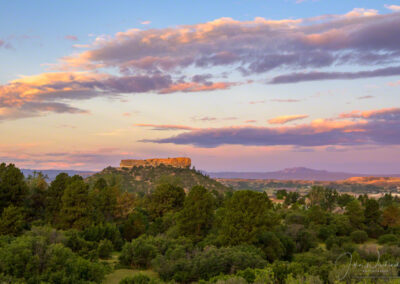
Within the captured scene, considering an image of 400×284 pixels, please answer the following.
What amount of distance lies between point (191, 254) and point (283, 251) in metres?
10.0

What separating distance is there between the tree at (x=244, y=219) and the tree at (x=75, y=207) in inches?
554

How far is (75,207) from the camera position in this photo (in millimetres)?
36344

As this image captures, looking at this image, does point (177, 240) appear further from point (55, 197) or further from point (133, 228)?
point (55, 197)

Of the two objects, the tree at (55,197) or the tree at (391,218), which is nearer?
the tree at (55,197)

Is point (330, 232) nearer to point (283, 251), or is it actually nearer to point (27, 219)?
point (283, 251)

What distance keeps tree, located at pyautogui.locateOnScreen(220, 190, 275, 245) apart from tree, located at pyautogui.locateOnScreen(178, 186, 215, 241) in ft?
14.1

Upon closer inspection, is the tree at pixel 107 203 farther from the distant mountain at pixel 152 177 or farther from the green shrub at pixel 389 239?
the distant mountain at pixel 152 177

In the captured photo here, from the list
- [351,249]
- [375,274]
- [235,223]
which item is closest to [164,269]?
[235,223]

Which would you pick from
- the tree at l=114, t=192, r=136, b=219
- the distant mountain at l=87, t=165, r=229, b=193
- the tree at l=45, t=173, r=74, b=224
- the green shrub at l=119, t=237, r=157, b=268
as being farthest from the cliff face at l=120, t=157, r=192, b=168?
the green shrub at l=119, t=237, r=157, b=268

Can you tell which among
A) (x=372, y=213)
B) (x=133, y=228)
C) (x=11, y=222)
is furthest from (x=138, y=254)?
(x=372, y=213)

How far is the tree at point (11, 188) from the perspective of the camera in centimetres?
3766

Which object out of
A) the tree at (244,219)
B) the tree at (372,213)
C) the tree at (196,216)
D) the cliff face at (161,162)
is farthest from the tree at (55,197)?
the cliff face at (161,162)

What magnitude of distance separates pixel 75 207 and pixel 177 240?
12.4 meters

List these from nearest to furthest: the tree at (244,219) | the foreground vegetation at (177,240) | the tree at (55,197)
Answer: the foreground vegetation at (177,240) < the tree at (244,219) < the tree at (55,197)
